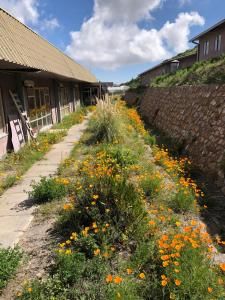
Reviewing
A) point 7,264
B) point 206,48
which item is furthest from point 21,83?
point 206,48

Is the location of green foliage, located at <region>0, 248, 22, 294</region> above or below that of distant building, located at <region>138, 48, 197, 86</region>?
below

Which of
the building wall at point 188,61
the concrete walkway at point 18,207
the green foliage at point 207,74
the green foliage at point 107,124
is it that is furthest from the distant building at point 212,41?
the concrete walkway at point 18,207

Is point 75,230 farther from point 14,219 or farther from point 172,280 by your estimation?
point 172,280

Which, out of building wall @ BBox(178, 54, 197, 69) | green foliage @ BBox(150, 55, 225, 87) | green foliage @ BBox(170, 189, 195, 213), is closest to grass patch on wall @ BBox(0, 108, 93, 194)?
green foliage @ BBox(170, 189, 195, 213)

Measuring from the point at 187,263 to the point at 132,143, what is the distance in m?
6.07

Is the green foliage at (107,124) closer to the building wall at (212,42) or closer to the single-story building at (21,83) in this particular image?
the single-story building at (21,83)

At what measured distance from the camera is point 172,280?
8.46 feet

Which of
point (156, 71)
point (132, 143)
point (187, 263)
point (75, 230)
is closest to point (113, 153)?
point (132, 143)

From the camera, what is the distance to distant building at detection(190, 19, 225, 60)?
20656mm

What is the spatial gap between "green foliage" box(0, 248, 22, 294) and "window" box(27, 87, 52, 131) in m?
8.04

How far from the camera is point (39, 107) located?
39.4ft

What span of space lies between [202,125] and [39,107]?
7607mm

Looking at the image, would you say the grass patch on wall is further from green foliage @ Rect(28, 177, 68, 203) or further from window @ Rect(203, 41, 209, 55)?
window @ Rect(203, 41, 209, 55)

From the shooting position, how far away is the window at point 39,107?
35.1 feet
